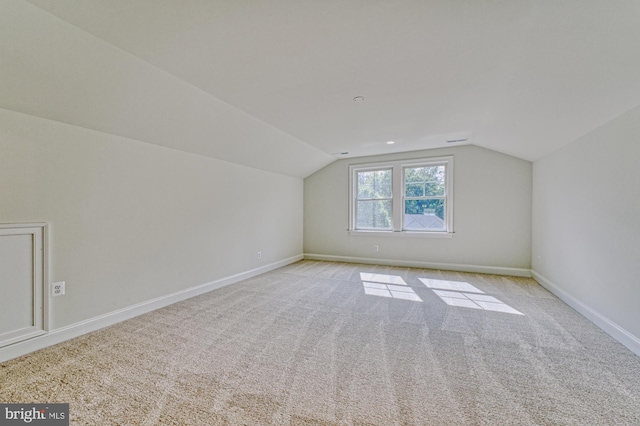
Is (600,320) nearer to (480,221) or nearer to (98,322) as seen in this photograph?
(480,221)

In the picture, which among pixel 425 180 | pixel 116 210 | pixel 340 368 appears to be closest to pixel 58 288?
pixel 116 210

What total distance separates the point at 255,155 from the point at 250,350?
10.1 feet

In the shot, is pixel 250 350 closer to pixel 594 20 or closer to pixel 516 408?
pixel 516 408

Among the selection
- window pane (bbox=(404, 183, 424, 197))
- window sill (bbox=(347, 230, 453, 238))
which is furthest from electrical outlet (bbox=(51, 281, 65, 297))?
window pane (bbox=(404, 183, 424, 197))

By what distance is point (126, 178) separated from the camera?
297cm

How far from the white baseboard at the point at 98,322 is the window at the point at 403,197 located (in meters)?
3.30

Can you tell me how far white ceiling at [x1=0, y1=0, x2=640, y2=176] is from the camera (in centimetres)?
159

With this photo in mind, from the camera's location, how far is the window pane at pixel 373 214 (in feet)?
19.5

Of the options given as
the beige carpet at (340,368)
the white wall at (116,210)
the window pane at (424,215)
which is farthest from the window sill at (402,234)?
the white wall at (116,210)

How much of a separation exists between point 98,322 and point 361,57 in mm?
3499

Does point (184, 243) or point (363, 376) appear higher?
point (184, 243)

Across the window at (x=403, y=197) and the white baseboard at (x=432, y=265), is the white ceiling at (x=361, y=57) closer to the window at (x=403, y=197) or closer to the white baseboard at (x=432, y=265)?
the window at (x=403, y=197)

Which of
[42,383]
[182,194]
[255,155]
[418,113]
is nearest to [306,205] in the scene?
→ [255,155]

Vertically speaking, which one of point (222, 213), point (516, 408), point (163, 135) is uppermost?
point (163, 135)
